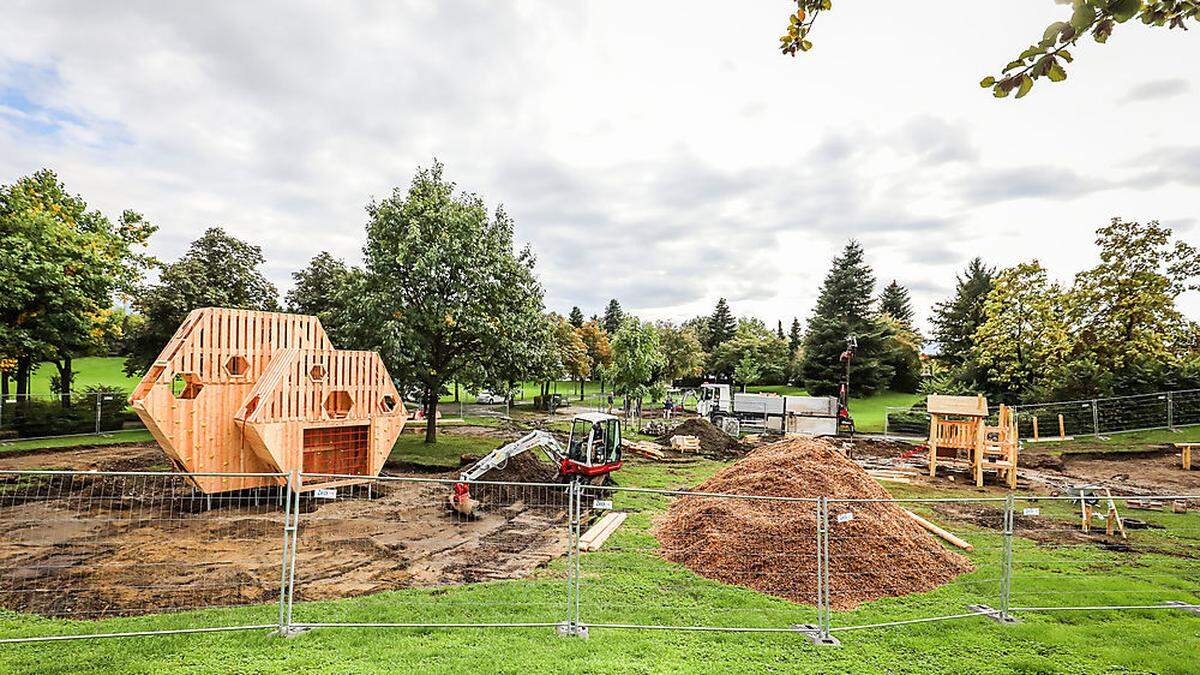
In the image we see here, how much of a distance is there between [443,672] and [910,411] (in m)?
31.6

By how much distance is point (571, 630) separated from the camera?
19.5ft

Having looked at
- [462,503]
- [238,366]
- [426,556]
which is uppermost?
[238,366]

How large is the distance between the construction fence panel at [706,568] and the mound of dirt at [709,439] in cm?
1187

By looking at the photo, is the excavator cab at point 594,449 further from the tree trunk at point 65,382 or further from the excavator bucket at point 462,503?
the tree trunk at point 65,382

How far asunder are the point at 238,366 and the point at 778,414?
25.5m

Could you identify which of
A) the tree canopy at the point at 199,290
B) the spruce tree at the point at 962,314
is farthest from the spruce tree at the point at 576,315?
the tree canopy at the point at 199,290

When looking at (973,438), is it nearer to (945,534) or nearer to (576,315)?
(945,534)

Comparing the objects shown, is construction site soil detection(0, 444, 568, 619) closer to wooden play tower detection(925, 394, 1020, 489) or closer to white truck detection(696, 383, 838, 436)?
wooden play tower detection(925, 394, 1020, 489)

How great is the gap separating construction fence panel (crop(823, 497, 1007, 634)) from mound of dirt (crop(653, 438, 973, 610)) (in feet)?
0.06

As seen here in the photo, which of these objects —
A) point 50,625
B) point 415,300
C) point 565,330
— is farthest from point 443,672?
point 565,330

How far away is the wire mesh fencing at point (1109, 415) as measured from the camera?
73.7ft

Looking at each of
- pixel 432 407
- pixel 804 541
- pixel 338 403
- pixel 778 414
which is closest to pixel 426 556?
pixel 804 541

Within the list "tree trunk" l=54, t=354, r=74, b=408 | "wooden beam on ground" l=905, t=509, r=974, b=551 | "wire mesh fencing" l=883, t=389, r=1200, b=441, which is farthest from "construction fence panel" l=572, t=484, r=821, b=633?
"tree trunk" l=54, t=354, r=74, b=408

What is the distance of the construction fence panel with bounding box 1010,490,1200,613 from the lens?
23.9 feet
